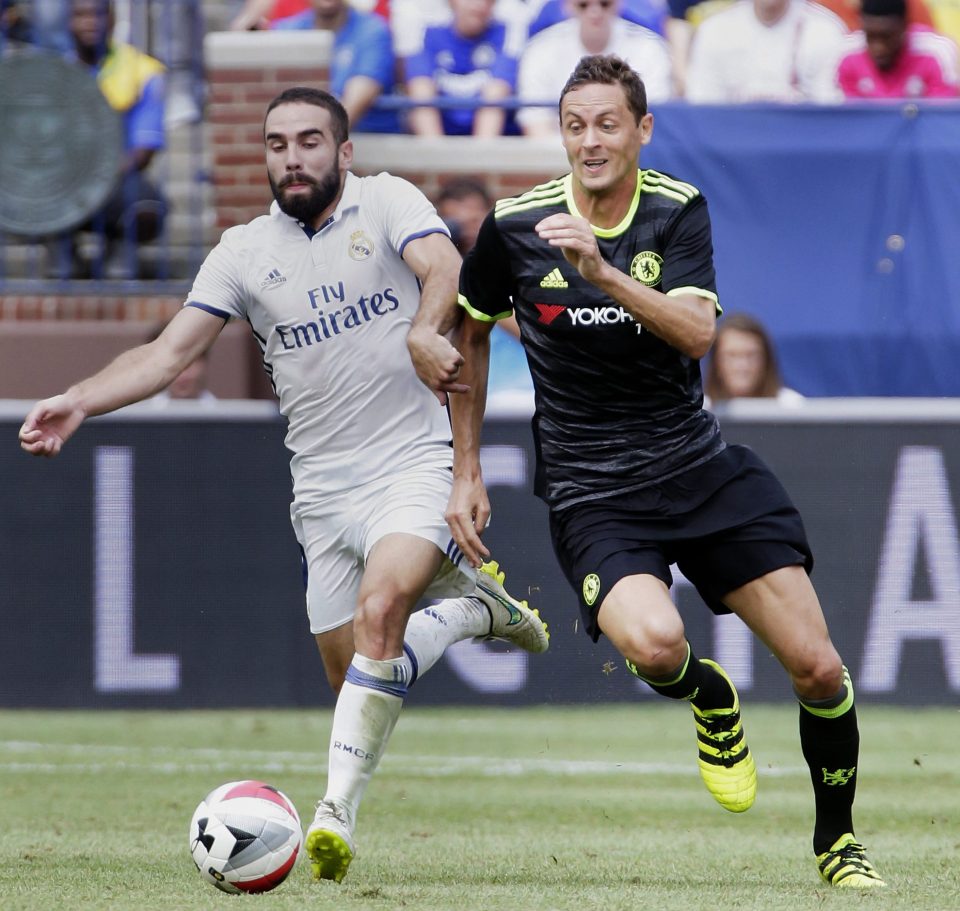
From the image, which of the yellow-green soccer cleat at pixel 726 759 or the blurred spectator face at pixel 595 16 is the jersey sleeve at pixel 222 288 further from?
the blurred spectator face at pixel 595 16

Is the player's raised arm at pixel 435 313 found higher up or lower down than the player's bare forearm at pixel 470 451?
higher up

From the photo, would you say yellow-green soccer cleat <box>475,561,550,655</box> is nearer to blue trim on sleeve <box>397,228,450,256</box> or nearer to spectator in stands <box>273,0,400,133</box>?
blue trim on sleeve <box>397,228,450,256</box>

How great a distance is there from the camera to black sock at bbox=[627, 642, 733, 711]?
5582mm

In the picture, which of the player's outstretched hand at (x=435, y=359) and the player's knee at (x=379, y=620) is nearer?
the player's outstretched hand at (x=435, y=359)

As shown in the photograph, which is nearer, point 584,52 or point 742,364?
point 742,364

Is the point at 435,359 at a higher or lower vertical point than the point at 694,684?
higher

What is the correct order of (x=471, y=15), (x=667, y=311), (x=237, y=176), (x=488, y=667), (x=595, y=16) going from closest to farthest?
(x=667, y=311) < (x=488, y=667) < (x=595, y=16) < (x=237, y=176) < (x=471, y=15)

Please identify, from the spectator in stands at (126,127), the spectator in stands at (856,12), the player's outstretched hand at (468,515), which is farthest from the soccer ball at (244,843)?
the spectator in stands at (856,12)

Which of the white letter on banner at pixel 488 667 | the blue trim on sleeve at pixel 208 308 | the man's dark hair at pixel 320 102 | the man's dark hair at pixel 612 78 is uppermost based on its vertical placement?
the man's dark hair at pixel 612 78

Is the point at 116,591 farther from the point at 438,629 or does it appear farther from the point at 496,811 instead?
the point at 438,629

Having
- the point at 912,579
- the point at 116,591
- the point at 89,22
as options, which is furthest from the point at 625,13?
the point at 116,591

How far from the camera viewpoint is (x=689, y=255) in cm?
546

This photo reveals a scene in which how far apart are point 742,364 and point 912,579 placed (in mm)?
1460

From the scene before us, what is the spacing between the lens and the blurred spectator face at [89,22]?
11.1 meters
